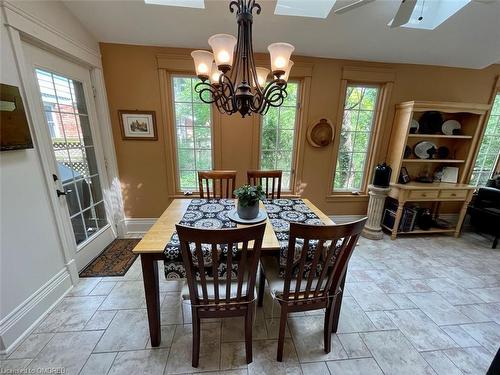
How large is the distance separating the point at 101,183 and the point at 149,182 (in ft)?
Result: 1.74

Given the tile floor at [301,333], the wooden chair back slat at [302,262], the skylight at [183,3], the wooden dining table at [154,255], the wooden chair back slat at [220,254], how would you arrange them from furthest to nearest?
the skylight at [183,3] < the tile floor at [301,333] < the wooden dining table at [154,255] < the wooden chair back slat at [302,262] < the wooden chair back slat at [220,254]

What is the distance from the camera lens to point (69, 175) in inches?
79.3

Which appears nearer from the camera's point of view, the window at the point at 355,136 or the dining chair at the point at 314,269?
the dining chair at the point at 314,269

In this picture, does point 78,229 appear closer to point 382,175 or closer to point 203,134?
point 203,134

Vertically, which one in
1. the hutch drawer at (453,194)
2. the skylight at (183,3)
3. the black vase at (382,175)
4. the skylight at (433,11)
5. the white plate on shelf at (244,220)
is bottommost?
the hutch drawer at (453,194)

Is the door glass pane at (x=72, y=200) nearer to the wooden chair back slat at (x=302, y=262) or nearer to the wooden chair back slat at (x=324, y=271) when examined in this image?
the wooden chair back slat at (x=302, y=262)

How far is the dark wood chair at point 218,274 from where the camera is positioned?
989 mm

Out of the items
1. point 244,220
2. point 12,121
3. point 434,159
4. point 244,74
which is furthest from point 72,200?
point 434,159

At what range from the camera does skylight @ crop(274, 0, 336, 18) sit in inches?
78.0

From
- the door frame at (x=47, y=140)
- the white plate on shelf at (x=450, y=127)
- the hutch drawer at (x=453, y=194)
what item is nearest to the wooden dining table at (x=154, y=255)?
the door frame at (x=47, y=140)

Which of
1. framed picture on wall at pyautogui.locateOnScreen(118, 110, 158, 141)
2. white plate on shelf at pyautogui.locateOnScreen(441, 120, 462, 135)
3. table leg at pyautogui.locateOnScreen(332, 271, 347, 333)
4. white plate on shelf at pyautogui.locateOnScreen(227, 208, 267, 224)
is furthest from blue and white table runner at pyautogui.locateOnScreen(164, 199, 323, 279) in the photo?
white plate on shelf at pyautogui.locateOnScreen(441, 120, 462, 135)

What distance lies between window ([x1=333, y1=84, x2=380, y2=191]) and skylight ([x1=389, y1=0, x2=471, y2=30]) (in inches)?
30.1

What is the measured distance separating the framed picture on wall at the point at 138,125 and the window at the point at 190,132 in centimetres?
29

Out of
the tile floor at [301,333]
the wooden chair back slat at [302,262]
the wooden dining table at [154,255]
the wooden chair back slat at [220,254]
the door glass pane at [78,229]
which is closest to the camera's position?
the wooden chair back slat at [220,254]
